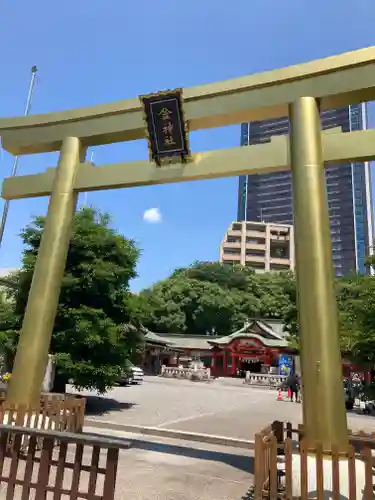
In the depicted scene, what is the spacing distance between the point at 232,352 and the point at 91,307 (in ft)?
95.9

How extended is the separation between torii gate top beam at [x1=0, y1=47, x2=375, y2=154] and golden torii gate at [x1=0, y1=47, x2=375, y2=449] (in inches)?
0.7

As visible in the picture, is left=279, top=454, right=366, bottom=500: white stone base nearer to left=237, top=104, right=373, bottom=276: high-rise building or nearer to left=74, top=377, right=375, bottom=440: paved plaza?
left=74, top=377, right=375, bottom=440: paved plaza

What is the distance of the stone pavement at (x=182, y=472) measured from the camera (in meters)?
5.29

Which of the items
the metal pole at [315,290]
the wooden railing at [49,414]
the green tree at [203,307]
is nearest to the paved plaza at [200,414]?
the wooden railing at [49,414]

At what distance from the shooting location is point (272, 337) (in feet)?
132

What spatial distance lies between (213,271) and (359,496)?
60770mm

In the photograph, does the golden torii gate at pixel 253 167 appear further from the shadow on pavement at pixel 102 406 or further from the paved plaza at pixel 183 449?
the shadow on pavement at pixel 102 406

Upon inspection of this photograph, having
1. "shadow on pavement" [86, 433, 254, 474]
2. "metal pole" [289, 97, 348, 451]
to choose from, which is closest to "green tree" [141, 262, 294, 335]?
"shadow on pavement" [86, 433, 254, 474]

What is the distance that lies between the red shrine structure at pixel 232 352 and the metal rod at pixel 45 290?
28968 millimetres

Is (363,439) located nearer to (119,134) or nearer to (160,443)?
(160,443)

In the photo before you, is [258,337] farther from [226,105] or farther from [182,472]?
[226,105]

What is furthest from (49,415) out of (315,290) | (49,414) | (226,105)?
(226,105)

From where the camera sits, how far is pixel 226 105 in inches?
284

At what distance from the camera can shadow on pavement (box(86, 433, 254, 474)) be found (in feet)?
23.5
